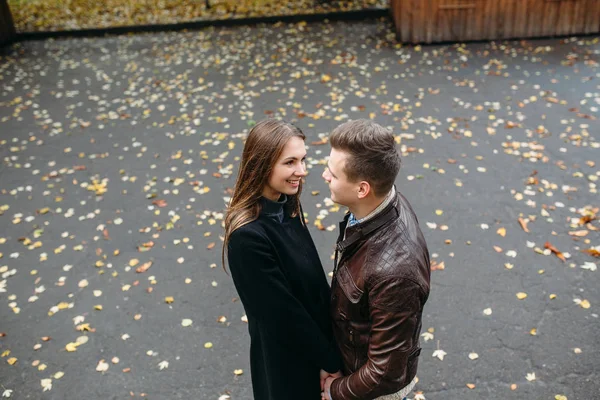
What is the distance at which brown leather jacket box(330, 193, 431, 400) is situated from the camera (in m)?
1.86

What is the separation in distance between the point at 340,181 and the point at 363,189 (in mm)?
101

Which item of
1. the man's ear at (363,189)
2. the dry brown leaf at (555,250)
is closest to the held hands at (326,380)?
the man's ear at (363,189)

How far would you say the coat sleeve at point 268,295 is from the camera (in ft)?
6.45

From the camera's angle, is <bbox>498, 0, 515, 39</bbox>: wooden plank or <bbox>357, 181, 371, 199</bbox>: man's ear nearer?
<bbox>357, 181, 371, 199</bbox>: man's ear

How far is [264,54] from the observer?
11.0 m

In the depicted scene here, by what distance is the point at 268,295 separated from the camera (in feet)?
6.54

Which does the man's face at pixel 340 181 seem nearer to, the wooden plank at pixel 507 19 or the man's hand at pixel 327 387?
the man's hand at pixel 327 387

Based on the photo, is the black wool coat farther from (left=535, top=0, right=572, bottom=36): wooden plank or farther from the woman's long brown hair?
(left=535, top=0, right=572, bottom=36): wooden plank

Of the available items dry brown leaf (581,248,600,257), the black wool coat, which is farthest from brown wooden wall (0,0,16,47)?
dry brown leaf (581,248,600,257)

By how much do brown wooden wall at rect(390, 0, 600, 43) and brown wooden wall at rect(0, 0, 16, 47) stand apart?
10.3 metres

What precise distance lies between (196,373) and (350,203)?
2601 millimetres

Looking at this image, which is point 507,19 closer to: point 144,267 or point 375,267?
point 144,267

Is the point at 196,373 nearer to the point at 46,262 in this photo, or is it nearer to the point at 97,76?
the point at 46,262

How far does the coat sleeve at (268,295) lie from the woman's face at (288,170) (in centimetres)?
25
